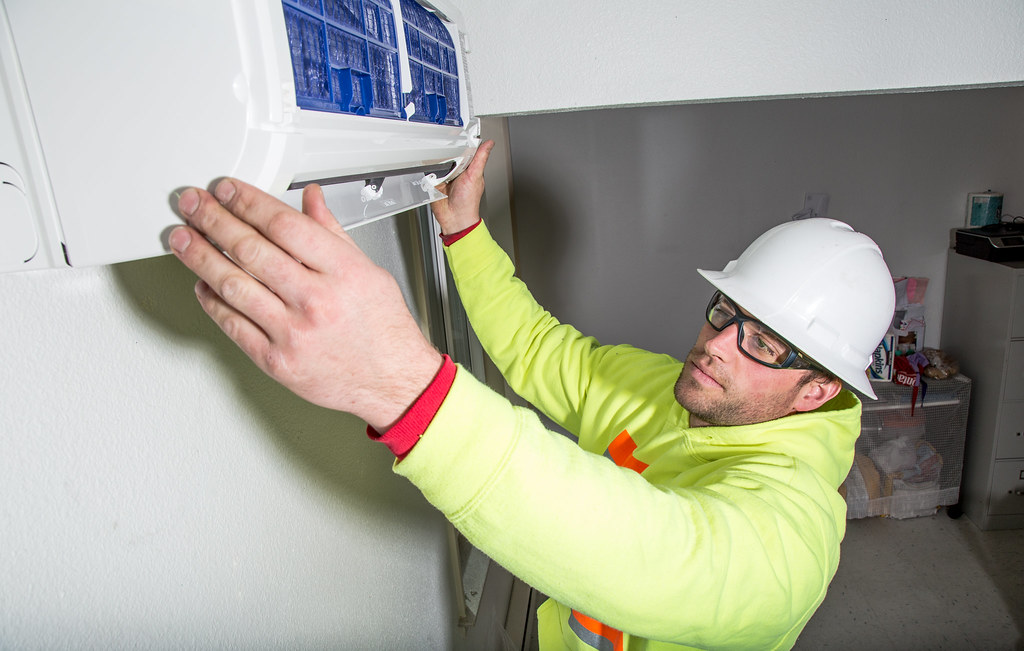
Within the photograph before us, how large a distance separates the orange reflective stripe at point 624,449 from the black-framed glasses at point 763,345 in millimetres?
307

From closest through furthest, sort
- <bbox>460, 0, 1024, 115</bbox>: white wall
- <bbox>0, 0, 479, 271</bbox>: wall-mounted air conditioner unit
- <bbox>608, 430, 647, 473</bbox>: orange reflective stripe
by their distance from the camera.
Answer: <bbox>0, 0, 479, 271</bbox>: wall-mounted air conditioner unit, <bbox>460, 0, 1024, 115</bbox>: white wall, <bbox>608, 430, 647, 473</bbox>: orange reflective stripe

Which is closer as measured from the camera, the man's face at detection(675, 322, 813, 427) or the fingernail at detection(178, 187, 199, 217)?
the fingernail at detection(178, 187, 199, 217)

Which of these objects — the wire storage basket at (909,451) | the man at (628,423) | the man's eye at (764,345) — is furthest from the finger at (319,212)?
the wire storage basket at (909,451)

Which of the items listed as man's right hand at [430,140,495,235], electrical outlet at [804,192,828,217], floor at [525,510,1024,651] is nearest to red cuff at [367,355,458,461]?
man's right hand at [430,140,495,235]

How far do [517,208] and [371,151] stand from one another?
2671 mm

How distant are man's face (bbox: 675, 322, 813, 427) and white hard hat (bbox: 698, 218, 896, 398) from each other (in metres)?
0.06

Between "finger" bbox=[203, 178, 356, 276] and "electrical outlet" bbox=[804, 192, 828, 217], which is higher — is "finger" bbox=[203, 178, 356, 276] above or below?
above

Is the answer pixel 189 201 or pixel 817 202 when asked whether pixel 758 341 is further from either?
pixel 817 202

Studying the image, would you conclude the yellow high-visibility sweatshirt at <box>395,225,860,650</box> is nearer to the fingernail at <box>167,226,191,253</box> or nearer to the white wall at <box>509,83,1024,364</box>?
the fingernail at <box>167,226,191,253</box>

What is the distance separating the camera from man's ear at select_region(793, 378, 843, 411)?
1.16 metres

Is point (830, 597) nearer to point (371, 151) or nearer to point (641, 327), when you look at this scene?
point (641, 327)

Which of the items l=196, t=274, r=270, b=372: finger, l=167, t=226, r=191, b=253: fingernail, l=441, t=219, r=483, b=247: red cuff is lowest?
l=441, t=219, r=483, b=247: red cuff

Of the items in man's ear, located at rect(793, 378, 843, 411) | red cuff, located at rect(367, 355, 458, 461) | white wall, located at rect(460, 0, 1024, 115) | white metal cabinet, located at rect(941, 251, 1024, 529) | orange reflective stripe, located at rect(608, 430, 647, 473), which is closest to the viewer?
red cuff, located at rect(367, 355, 458, 461)

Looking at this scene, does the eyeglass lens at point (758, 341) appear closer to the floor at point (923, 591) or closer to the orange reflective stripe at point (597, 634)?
the orange reflective stripe at point (597, 634)
